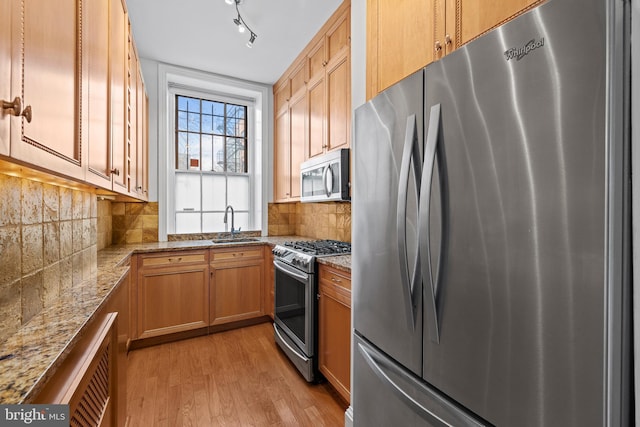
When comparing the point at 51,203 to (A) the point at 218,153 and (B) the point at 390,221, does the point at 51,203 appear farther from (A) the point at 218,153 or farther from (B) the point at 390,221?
(A) the point at 218,153

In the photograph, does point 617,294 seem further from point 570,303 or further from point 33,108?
point 33,108

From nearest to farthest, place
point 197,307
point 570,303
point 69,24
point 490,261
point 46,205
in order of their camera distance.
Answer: point 570,303 < point 490,261 < point 69,24 < point 46,205 < point 197,307

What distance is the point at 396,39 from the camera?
1.36 m

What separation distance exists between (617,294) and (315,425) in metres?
1.68

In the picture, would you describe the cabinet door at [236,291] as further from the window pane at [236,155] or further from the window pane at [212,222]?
the window pane at [236,155]

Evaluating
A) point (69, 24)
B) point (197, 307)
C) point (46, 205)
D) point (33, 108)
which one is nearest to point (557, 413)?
point (33, 108)

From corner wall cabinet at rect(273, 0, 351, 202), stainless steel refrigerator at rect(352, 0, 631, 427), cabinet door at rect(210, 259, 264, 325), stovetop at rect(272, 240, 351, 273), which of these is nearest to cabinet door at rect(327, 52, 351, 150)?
corner wall cabinet at rect(273, 0, 351, 202)

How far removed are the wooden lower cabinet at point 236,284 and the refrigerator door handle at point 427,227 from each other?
240 centimetres

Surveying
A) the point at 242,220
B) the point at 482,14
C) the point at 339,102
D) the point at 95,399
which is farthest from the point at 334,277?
the point at 242,220

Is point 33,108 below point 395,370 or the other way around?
the other way around

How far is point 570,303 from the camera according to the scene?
64 cm

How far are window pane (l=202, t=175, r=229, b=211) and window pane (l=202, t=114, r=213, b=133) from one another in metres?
0.56

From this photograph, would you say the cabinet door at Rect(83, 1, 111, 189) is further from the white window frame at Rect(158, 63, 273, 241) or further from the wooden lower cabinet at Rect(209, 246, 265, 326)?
the white window frame at Rect(158, 63, 273, 241)

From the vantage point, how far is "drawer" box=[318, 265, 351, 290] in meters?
1.76
